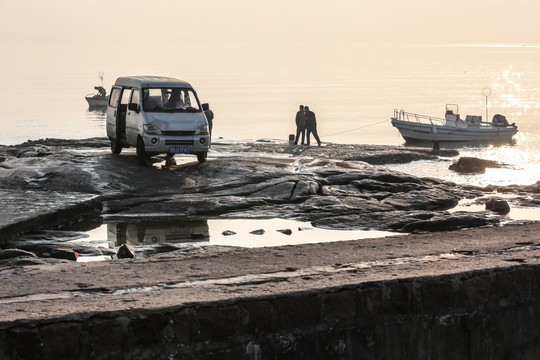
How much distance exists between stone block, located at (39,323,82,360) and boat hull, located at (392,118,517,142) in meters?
41.7

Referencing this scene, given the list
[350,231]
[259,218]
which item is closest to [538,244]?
[350,231]

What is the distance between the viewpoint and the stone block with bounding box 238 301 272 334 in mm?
5980

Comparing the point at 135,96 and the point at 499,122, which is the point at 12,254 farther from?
the point at 499,122

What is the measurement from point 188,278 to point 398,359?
189 centimetres

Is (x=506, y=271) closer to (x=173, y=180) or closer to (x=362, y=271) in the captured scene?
(x=362, y=271)

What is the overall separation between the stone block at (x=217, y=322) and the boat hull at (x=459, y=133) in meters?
41.1

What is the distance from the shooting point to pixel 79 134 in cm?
5891

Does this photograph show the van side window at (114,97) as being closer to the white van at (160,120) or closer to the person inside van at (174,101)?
the white van at (160,120)

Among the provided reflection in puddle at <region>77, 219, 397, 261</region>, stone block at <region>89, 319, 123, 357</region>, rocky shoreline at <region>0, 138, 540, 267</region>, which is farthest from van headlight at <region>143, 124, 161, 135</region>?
stone block at <region>89, 319, 123, 357</region>

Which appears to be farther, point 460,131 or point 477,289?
point 460,131

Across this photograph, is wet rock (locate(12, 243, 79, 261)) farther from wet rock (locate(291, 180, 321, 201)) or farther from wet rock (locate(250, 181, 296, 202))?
wet rock (locate(291, 180, 321, 201))

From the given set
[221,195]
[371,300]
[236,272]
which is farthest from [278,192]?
[371,300]

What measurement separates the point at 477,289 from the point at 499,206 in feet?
37.5

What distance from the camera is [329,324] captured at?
6215 millimetres
